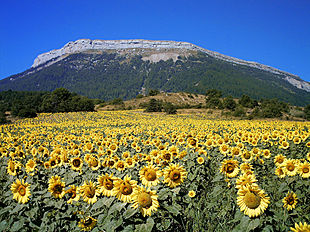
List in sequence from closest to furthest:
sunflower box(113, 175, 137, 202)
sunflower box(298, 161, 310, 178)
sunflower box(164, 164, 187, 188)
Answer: sunflower box(113, 175, 137, 202), sunflower box(164, 164, 187, 188), sunflower box(298, 161, 310, 178)

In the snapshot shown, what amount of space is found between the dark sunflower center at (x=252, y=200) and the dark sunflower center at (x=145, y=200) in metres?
1.06

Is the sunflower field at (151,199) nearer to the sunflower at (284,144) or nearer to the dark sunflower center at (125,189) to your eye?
the dark sunflower center at (125,189)

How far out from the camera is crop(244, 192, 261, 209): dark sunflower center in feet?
7.09

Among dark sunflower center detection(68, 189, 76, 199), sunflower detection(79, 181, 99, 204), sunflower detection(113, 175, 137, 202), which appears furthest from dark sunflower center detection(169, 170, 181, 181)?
dark sunflower center detection(68, 189, 76, 199)

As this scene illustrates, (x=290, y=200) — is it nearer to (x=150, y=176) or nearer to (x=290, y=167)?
(x=290, y=167)

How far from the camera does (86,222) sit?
2.51 metres

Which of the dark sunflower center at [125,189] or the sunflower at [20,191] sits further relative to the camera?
the sunflower at [20,191]

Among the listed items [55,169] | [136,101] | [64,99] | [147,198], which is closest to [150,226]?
[147,198]

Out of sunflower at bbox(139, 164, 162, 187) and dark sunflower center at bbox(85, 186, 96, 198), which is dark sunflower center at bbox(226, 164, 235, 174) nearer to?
sunflower at bbox(139, 164, 162, 187)

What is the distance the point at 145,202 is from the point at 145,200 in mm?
21

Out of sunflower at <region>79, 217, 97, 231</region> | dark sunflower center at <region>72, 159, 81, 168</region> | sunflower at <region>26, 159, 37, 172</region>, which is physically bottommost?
sunflower at <region>79, 217, 97, 231</region>

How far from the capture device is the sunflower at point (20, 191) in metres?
3.06

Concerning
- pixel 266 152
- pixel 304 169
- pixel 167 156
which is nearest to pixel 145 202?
pixel 167 156

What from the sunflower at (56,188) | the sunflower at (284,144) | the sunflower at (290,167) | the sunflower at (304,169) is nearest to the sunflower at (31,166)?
the sunflower at (56,188)
